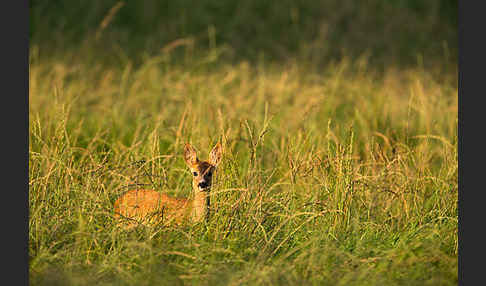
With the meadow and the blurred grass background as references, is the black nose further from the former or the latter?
the blurred grass background

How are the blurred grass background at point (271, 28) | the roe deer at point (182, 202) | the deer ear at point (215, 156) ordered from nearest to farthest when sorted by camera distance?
the roe deer at point (182, 202) → the deer ear at point (215, 156) → the blurred grass background at point (271, 28)

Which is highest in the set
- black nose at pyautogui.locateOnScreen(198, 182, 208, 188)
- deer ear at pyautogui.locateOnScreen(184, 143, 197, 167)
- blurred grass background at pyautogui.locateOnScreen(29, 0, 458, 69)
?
blurred grass background at pyautogui.locateOnScreen(29, 0, 458, 69)

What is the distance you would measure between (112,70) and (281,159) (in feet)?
12.9

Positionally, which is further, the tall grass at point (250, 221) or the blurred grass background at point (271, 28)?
the blurred grass background at point (271, 28)

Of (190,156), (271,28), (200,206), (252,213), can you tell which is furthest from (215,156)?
(271,28)

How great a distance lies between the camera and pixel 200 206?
14.8ft

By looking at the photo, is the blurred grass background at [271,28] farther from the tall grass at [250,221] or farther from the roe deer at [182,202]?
the roe deer at [182,202]

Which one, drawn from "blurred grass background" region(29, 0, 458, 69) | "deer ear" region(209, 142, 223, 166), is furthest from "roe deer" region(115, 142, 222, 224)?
"blurred grass background" region(29, 0, 458, 69)

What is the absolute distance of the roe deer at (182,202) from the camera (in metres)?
4.43

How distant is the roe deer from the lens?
4.43m

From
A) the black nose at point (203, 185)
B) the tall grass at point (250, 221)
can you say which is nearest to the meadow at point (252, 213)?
the tall grass at point (250, 221)

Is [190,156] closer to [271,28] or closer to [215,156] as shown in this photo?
[215,156]

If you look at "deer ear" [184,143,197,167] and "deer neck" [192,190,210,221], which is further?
"deer ear" [184,143,197,167]

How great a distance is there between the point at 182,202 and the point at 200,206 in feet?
0.81
